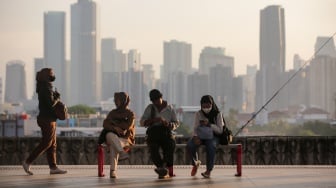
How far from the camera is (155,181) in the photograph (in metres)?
12.0

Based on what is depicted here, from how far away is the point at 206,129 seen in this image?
12930mm

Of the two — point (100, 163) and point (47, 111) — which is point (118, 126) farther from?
point (47, 111)

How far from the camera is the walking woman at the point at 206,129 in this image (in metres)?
12.9

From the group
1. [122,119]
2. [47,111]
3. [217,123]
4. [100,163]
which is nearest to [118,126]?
[122,119]

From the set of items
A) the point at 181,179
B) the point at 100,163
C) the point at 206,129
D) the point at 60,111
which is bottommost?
the point at 181,179

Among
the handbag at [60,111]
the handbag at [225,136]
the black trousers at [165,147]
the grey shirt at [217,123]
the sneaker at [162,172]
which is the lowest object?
the sneaker at [162,172]

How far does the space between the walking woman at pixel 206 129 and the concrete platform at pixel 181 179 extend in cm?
37

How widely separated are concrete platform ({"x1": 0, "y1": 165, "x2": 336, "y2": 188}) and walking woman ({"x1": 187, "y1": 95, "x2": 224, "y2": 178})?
1.20 feet

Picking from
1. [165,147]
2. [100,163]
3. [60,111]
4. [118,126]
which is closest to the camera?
[165,147]

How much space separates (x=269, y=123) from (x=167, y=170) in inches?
7247

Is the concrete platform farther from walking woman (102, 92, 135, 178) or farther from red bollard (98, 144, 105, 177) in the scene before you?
walking woman (102, 92, 135, 178)

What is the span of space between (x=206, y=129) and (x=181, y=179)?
100cm

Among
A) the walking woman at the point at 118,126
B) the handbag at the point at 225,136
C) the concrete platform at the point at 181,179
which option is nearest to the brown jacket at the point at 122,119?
the walking woman at the point at 118,126

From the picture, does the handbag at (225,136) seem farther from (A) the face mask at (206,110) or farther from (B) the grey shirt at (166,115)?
(B) the grey shirt at (166,115)
